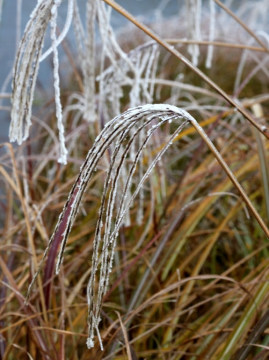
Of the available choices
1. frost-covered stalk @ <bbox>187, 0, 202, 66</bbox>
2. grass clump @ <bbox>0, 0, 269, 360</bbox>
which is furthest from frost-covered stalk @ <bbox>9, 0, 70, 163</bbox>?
frost-covered stalk @ <bbox>187, 0, 202, 66</bbox>

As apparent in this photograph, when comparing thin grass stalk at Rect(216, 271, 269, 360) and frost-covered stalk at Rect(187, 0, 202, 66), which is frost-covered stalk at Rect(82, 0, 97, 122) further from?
thin grass stalk at Rect(216, 271, 269, 360)

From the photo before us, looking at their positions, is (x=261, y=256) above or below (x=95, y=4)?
below

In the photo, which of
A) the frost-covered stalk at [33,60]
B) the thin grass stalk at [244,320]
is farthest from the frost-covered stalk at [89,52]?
the thin grass stalk at [244,320]

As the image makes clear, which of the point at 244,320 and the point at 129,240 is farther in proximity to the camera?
the point at 129,240

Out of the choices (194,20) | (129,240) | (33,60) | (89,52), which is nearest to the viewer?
(33,60)

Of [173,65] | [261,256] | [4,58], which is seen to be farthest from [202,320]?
[4,58]

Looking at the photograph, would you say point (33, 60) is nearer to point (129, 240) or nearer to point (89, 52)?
point (89, 52)

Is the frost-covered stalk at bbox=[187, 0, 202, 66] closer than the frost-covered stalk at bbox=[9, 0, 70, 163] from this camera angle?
No

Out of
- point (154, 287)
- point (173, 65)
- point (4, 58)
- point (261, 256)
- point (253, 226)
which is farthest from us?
point (4, 58)

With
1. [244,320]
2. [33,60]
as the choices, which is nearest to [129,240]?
[244,320]

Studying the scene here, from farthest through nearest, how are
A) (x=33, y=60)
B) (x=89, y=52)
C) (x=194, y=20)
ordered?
1. (x=194, y=20)
2. (x=89, y=52)
3. (x=33, y=60)

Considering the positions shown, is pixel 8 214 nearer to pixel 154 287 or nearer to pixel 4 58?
pixel 154 287
